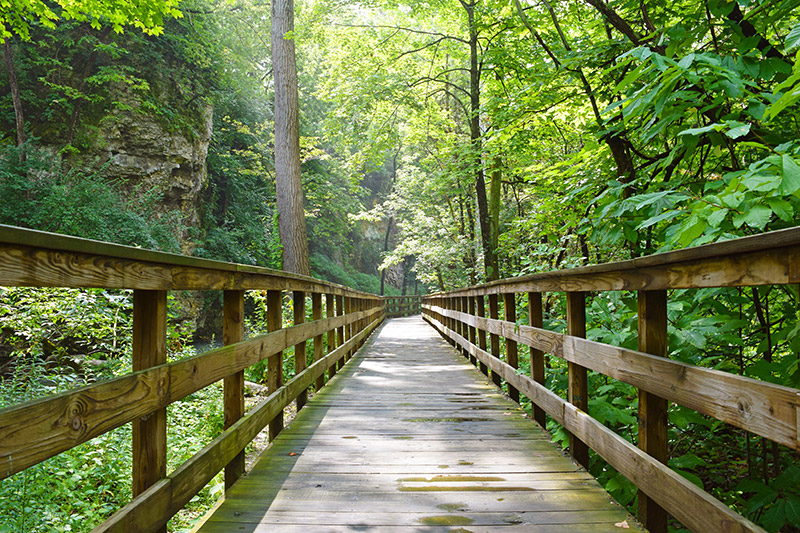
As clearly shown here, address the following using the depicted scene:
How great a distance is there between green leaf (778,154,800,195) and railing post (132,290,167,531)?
2.20m

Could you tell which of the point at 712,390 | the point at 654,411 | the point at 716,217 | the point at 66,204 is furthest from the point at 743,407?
the point at 66,204

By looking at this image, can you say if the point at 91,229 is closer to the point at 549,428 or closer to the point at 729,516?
the point at 549,428

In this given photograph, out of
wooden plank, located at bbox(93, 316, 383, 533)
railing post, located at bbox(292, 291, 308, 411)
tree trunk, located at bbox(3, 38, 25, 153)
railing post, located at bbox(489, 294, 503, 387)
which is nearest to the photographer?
wooden plank, located at bbox(93, 316, 383, 533)

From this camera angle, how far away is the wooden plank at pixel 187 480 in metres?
1.45

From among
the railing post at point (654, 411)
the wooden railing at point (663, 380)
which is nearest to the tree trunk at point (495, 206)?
the wooden railing at point (663, 380)

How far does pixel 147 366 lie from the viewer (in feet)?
5.41

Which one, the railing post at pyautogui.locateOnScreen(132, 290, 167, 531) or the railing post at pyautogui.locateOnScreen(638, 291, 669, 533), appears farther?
the railing post at pyautogui.locateOnScreen(638, 291, 669, 533)

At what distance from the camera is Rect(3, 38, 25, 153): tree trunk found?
1126 centimetres

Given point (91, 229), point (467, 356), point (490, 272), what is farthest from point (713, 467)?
point (91, 229)

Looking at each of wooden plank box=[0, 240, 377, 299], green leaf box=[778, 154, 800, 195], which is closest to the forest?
green leaf box=[778, 154, 800, 195]

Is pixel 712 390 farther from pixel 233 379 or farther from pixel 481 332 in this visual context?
pixel 481 332

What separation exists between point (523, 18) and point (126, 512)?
6313 mm

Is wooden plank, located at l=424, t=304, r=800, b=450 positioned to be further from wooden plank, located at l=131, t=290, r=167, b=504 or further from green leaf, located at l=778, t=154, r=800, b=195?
wooden plank, located at l=131, t=290, r=167, b=504

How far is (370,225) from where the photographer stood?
124ft
